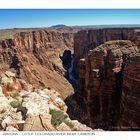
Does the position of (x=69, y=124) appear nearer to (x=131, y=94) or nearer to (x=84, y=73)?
(x=131, y=94)

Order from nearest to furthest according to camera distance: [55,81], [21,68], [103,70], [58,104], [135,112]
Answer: [58,104] < [135,112] < [103,70] < [21,68] < [55,81]

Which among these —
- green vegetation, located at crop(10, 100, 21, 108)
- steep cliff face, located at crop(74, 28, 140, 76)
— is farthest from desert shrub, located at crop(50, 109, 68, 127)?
steep cliff face, located at crop(74, 28, 140, 76)

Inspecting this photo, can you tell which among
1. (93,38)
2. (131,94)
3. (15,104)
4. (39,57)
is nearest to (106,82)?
(131,94)

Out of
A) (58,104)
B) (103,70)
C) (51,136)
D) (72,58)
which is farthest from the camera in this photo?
(72,58)

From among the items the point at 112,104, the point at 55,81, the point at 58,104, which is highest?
the point at 58,104

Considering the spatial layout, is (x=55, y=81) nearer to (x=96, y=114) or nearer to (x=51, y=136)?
(x=96, y=114)

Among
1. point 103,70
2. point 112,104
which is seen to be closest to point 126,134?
point 112,104
